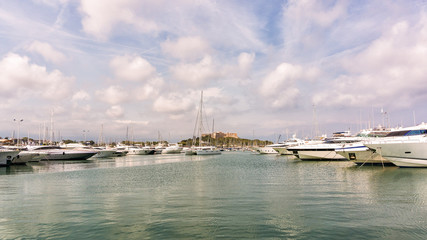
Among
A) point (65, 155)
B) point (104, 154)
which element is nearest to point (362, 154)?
point (65, 155)

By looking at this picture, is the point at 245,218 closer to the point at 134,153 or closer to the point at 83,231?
the point at 83,231

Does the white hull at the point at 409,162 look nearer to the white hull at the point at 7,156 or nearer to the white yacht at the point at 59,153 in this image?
the white hull at the point at 7,156

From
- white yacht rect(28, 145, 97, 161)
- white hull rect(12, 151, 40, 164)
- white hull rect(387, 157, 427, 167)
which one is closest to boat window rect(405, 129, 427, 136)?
white hull rect(387, 157, 427, 167)

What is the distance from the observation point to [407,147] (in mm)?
34625

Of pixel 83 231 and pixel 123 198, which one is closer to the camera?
pixel 83 231

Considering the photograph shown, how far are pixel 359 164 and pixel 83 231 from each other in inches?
1729

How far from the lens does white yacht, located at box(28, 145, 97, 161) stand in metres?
73.8

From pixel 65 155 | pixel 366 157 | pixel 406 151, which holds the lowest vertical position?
pixel 65 155

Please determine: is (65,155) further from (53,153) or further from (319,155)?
(319,155)

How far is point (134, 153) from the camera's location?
126m

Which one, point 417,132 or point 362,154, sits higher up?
point 417,132

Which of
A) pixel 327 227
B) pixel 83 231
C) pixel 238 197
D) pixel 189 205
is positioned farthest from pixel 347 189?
pixel 83 231

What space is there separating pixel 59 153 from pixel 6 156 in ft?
76.6

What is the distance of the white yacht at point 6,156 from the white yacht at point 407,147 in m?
61.2
